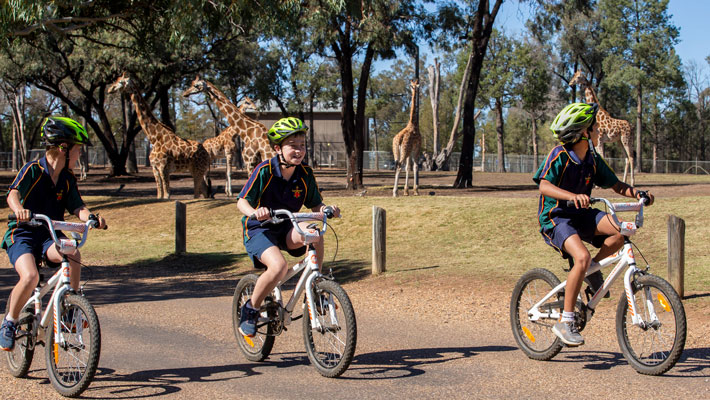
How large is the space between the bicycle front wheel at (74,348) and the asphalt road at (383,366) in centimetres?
19

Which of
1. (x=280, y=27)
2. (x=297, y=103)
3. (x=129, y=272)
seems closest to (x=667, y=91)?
(x=297, y=103)

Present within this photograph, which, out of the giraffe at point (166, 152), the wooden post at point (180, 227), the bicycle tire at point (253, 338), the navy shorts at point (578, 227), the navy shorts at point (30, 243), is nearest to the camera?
the navy shorts at point (30, 243)

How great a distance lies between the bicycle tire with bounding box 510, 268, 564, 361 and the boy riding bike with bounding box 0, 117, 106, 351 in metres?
3.69

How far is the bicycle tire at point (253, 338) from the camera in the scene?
6.63m

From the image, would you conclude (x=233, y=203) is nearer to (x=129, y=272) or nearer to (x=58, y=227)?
(x=129, y=272)

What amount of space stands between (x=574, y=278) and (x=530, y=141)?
90.7 m

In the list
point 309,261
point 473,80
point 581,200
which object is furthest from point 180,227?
point 473,80

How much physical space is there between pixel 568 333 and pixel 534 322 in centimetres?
54

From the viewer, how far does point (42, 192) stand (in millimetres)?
6309

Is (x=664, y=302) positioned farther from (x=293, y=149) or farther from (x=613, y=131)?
(x=613, y=131)

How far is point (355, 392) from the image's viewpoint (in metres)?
5.74

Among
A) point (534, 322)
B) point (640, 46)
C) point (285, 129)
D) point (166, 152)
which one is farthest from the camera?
point (640, 46)

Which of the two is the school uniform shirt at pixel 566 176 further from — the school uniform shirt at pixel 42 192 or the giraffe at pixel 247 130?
the giraffe at pixel 247 130

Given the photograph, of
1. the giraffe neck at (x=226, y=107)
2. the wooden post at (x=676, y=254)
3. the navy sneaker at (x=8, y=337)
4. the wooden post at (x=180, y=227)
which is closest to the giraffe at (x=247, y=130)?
the giraffe neck at (x=226, y=107)
